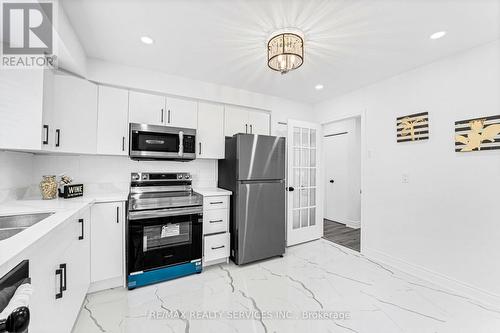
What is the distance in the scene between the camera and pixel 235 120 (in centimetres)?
323

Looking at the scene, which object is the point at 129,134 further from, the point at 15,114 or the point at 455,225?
the point at 455,225

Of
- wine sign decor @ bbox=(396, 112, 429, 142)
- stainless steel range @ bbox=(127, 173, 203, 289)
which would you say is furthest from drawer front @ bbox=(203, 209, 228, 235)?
wine sign decor @ bbox=(396, 112, 429, 142)

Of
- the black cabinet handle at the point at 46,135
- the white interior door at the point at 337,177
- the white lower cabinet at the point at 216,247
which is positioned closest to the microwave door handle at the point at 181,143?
the white lower cabinet at the point at 216,247

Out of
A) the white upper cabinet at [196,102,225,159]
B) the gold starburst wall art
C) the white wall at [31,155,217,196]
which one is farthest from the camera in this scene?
the white upper cabinet at [196,102,225,159]

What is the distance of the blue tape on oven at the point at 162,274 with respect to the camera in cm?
220

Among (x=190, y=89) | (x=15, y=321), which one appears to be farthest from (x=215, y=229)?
(x=15, y=321)

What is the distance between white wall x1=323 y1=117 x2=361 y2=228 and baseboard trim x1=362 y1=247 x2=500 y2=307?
1607 mm

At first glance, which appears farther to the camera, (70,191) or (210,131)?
(210,131)

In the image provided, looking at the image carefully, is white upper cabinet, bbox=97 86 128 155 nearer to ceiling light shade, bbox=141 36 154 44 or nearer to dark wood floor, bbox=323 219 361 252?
ceiling light shade, bbox=141 36 154 44

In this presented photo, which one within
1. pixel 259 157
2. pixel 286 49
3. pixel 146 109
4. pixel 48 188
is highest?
pixel 286 49

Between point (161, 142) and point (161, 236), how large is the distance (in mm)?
1094

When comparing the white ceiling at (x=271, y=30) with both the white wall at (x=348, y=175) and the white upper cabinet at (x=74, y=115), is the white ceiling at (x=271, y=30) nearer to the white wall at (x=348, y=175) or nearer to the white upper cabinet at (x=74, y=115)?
the white upper cabinet at (x=74, y=115)

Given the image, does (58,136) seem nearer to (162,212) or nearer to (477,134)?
(162,212)

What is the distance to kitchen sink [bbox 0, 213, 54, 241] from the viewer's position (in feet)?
4.71
